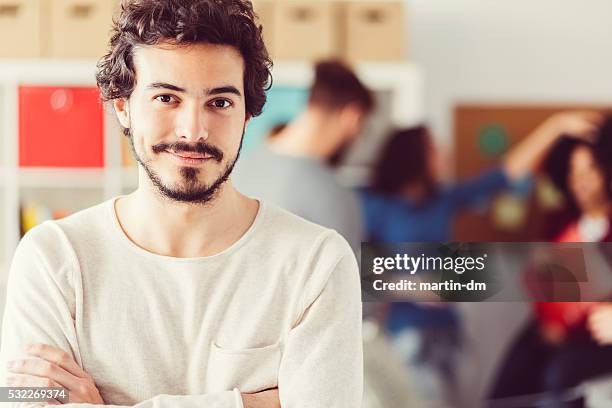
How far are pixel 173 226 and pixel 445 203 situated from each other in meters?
0.59

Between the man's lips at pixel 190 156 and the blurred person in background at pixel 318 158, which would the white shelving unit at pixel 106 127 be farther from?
the man's lips at pixel 190 156

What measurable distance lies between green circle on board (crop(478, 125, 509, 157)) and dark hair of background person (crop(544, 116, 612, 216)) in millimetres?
100

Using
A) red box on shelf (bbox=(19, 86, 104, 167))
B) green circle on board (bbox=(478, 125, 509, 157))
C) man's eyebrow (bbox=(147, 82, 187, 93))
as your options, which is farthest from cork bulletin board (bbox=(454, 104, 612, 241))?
red box on shelf (bbox=(19, 86, 104, 167))

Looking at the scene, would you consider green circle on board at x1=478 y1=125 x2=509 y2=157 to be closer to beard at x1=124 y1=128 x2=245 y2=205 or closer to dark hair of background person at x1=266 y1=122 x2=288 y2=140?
dark hair of background person at x1=266 y1=122 x2=288 y2=140

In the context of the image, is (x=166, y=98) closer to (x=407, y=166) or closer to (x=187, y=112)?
(x=187, y=112)

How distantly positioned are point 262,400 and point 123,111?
0.44m

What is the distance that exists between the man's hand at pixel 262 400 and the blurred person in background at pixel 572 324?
22.6 inches

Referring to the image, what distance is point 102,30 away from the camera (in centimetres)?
157

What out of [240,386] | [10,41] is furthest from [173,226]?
[10,41]

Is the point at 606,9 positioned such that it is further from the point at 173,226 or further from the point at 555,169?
the point at 173,226

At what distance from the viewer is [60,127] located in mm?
1742

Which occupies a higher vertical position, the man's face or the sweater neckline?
the man's face

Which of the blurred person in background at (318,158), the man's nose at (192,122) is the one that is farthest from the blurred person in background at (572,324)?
the man's nose at (192,122)

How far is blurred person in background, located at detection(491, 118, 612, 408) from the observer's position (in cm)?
153
